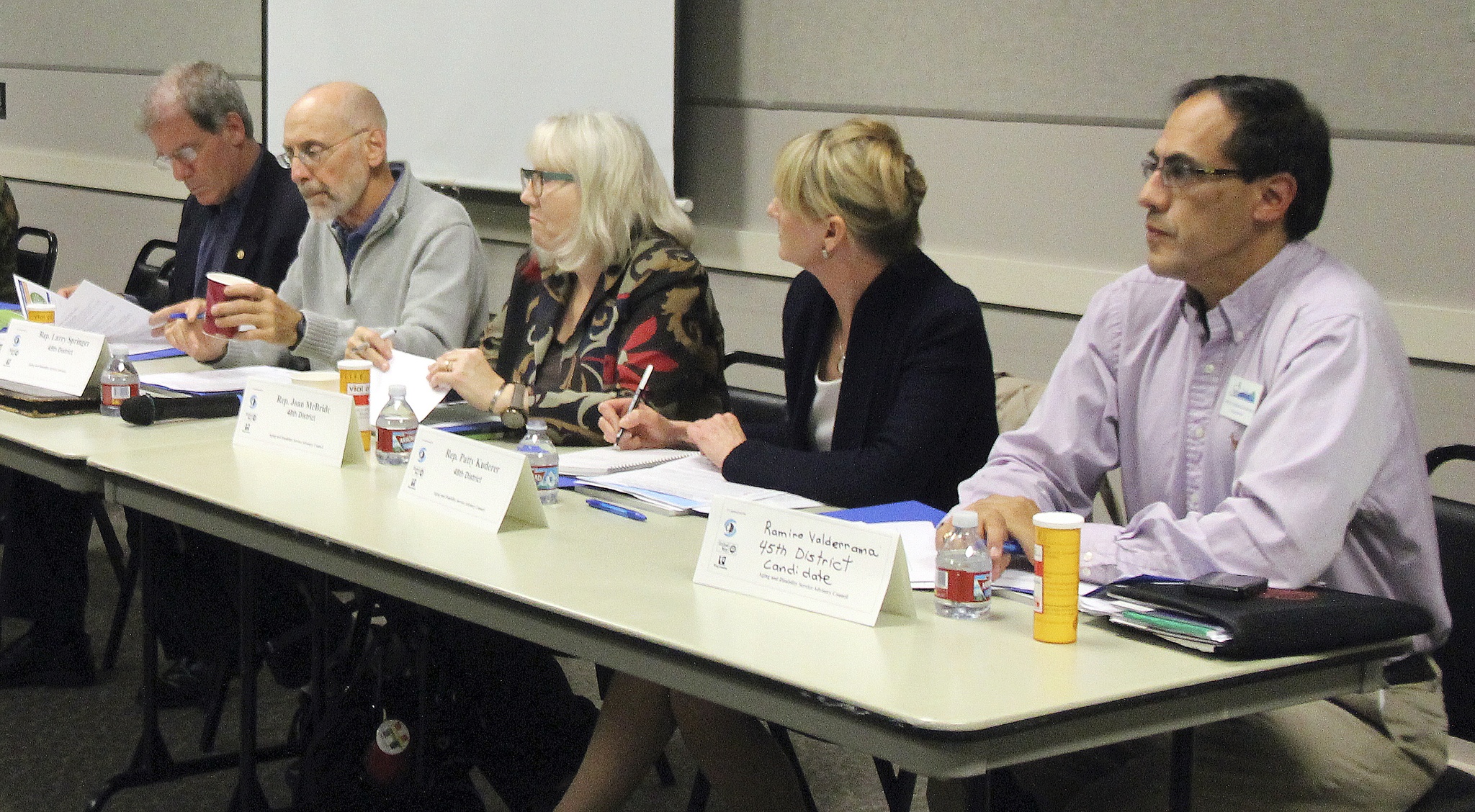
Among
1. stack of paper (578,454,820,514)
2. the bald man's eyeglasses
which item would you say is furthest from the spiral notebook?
the bald man's eyeglasses

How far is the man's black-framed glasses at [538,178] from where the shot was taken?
9.07 feet

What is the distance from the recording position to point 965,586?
1579 millimetres

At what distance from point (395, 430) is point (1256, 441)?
1.30 metres

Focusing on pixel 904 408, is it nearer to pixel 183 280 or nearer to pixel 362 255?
pixel 362 255

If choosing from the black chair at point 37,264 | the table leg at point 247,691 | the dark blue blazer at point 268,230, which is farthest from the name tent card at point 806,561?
the black chair at point 37,264

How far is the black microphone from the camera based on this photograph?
102 inches

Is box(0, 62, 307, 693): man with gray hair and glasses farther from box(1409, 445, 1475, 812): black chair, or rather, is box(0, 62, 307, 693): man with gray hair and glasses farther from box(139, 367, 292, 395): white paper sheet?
box(1409, 445, 1475, 812): black chair

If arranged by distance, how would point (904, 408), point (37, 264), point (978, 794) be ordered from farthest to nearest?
point (37, 264) → point (904, 408) → point (978, 794)

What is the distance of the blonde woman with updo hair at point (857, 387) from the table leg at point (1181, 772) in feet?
2.11

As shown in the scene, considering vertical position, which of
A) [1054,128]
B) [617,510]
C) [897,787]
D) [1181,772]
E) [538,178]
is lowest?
[897,787]

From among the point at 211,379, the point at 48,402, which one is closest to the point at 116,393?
the point at 48,402

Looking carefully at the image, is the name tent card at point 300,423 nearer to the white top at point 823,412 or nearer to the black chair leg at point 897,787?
the white top at point 823,412

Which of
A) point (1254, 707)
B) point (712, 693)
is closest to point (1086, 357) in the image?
point (1254, 707)

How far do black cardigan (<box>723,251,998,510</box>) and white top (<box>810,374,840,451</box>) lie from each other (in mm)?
86
